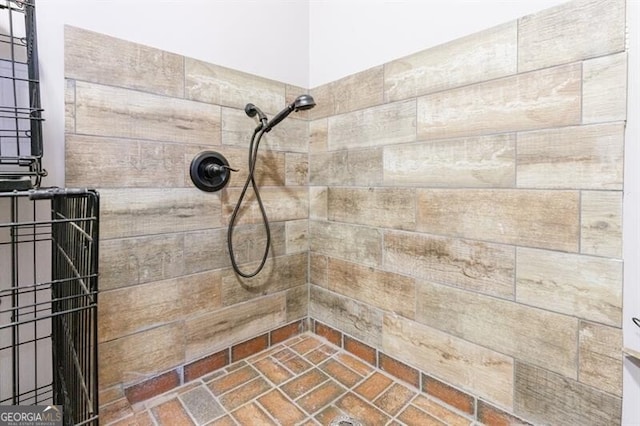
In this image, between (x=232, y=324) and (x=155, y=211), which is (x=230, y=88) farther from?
(x=232, y=324)

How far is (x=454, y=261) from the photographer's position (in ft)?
3.93

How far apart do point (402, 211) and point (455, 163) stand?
0.28 m

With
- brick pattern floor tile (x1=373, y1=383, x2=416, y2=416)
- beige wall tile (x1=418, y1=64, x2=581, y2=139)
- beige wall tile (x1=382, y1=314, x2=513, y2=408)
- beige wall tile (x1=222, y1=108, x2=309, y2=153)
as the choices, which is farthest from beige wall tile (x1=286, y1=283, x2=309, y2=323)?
beige wall tile (x1=418, y1=64, x2=581, y2=139)

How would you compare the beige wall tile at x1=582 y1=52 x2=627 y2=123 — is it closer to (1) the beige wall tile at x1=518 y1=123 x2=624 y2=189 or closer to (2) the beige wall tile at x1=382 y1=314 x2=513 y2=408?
(1) the beige wall tile at x1=518 y1=123 x2=624 y2=189

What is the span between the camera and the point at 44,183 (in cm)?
108

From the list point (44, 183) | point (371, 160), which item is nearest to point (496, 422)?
point (371, 160)

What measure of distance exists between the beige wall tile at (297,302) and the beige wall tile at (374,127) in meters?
0.75

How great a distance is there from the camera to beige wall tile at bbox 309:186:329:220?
1.68 metres

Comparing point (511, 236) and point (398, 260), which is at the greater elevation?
point (511, 236)

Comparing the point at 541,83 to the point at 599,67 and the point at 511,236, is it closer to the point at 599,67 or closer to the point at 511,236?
the point at 599,67

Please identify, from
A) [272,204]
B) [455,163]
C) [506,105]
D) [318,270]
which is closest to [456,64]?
[506,105]

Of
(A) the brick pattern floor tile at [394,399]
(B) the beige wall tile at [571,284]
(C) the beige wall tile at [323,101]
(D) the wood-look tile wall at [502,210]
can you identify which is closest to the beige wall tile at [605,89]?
(D) the wood-look tile wall at [502,210]

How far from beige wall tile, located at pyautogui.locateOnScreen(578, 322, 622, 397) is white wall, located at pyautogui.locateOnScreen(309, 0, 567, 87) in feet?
3.11

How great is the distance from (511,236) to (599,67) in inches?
20.4
